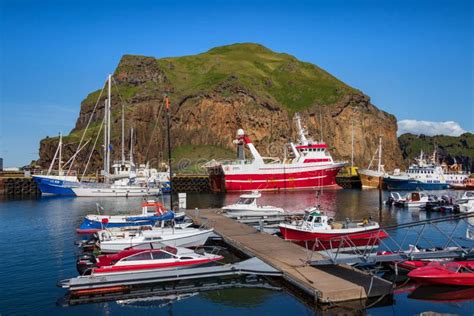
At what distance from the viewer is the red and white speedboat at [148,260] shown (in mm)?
22047

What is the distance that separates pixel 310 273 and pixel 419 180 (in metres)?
80.3

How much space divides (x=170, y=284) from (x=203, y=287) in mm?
1611

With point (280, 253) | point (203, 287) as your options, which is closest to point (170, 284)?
point (203, 287)

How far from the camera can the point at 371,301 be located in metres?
18.8

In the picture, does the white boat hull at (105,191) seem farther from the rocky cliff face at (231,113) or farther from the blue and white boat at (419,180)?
the blue and white boat at (419,180)

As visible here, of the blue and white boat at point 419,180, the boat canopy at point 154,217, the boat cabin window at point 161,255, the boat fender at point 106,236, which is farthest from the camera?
the blue and white boat at point 419,180

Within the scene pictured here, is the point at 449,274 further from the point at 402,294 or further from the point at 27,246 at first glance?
the point at 27,246

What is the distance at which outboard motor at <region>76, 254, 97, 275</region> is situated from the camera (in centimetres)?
2515

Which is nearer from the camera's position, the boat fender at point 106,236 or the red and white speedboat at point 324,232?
the boat fender at point 106,236

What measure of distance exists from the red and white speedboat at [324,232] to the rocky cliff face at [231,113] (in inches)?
3892

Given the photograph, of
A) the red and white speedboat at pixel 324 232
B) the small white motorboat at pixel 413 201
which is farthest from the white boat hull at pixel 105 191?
the red and white speedboat at pixel 324 232

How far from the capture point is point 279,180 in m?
87.9

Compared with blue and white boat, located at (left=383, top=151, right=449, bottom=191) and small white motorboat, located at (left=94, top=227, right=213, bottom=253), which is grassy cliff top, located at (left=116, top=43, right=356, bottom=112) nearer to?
blue and white boat, located at (left=383, top=151, right=449, bottom=191)

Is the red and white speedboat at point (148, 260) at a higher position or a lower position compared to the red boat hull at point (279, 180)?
lower
